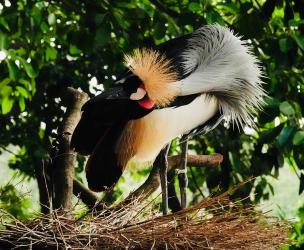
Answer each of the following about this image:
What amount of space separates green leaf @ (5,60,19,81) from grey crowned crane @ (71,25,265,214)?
814 mm

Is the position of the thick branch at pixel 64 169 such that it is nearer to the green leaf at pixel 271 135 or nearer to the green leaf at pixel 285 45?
the green leaf at pixel 271 135

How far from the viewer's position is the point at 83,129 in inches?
78.7

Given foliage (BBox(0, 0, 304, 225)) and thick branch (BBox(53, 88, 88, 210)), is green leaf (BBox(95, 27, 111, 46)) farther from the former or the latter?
thick branch (BBox(53, 88, 88, 210))

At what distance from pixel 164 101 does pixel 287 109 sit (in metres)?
0.70

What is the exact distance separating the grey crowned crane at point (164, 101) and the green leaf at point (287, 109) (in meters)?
0.13

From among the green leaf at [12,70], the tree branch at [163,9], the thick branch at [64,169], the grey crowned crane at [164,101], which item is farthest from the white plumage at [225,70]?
the green leaf at [12,70]

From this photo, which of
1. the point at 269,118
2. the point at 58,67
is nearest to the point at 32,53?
the point at 58,67

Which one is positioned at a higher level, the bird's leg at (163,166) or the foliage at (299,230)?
the bird's leg at (163,166)

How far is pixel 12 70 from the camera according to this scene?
303 centimetres

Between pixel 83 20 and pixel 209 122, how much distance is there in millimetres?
1117

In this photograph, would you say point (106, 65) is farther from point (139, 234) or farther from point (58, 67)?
point (139, 234)

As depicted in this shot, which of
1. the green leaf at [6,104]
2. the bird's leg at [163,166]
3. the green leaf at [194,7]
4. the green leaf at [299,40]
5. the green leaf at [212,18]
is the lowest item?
the bird's leg at [163,166]

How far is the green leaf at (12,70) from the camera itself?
3025 mm

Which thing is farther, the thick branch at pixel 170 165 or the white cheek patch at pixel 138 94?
the thick branch at pixel 170 165
